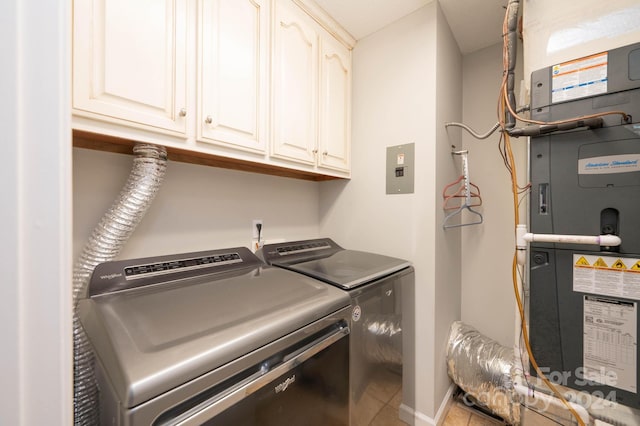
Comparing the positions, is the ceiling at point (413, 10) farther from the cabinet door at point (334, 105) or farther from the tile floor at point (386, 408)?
the tile floor at point (386, 408)

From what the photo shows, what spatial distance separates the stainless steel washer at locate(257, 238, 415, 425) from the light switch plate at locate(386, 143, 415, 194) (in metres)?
0.44

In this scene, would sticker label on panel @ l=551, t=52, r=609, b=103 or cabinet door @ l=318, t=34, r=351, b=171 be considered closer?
sticker label on panel @ l=551, t=52, r=609, b=103

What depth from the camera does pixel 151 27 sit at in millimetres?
863

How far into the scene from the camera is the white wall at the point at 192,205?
984 millimetres

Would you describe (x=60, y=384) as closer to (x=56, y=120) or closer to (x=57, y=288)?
(x=57, y=288)

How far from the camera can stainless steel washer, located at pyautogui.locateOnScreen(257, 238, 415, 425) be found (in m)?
1.07

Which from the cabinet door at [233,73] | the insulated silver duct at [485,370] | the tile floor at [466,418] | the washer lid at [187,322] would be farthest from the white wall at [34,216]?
the tile floor at [466,418]

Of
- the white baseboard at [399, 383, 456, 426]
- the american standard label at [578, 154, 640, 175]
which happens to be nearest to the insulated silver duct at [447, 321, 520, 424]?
the white baseboard at [399, 383, 456, 426]

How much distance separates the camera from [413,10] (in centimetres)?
149

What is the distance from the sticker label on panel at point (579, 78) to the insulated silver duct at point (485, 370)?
4.36 ft

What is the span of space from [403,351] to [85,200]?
66.8 inches

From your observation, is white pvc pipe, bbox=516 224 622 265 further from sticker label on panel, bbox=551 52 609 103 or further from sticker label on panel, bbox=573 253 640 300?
sticker label on panel, bbox=551 52 609 103

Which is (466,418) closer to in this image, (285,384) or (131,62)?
(285,384)

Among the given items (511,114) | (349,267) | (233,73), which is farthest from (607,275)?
(233,73)
